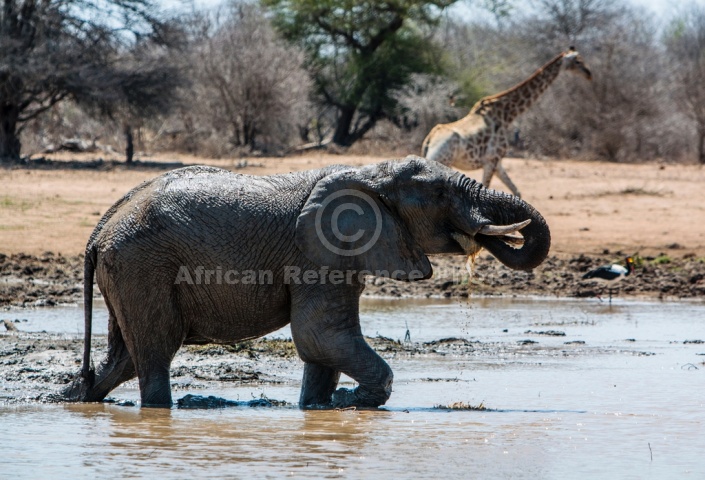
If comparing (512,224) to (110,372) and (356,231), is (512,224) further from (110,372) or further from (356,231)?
(110,372)

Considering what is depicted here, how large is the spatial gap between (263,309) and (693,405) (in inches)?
102

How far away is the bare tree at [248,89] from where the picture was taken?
2980cm

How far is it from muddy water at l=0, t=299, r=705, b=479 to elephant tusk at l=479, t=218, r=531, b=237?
1.02 metres

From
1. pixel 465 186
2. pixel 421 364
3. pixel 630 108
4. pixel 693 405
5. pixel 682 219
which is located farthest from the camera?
pixel 630 108

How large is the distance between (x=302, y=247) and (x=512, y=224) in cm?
112

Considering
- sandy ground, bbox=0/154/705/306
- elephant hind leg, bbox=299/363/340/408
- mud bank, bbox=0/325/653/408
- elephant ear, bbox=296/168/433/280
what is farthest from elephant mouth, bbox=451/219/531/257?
sandy ground, bbox=0/154/705/306

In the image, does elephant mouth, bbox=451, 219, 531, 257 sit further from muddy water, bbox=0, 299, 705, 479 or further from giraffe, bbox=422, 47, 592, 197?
giraffe, bbox=422, 47, 592, 197

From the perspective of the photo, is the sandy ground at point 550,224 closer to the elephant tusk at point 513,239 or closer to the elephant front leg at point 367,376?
the elephant tusk at point 513,239

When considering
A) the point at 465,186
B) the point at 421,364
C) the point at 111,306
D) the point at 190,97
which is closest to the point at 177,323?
the point at 111,306

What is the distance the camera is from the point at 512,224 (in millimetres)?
6762

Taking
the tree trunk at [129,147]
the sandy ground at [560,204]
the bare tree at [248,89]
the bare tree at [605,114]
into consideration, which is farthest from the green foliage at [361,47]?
the sandy ground at [560,204]

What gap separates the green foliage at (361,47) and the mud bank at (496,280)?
19195mm

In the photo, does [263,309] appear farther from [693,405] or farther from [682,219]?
[682,219]

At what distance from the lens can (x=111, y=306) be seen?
707 centimetres
